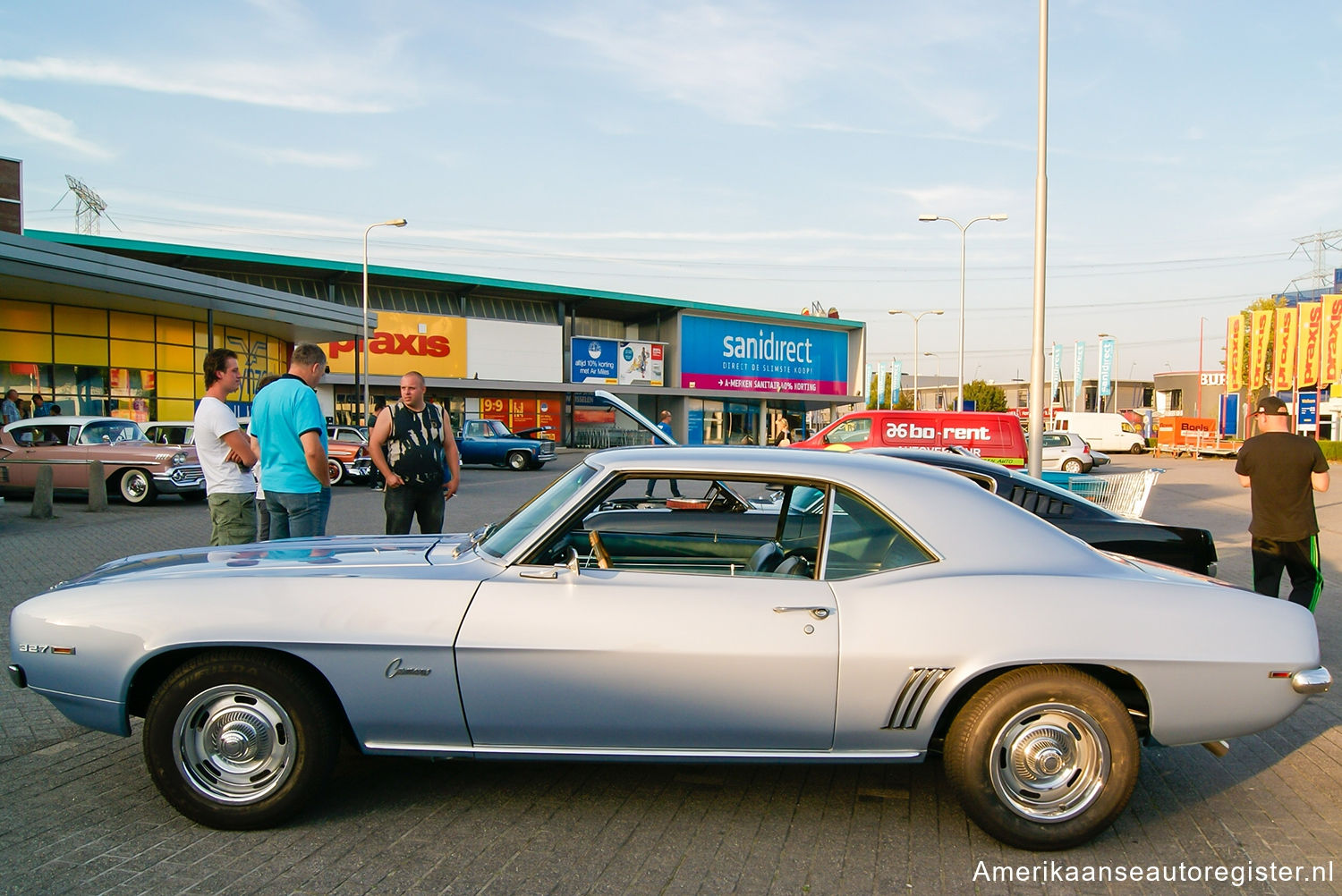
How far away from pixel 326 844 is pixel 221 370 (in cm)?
371

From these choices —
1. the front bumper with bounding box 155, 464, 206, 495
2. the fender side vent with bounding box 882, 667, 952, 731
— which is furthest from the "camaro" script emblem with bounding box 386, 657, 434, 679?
the front bumper with bounding box 155, 464, 206, 495

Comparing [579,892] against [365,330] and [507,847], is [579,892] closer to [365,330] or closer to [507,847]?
[507,847]

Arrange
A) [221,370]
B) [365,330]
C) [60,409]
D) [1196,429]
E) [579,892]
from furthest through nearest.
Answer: [1196,429]
[365,330]
[60,409]
[221,370]
[579,892]

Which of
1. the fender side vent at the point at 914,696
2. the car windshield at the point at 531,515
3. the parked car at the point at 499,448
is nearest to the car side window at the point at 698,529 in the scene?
the car windshield at the point at 531,515

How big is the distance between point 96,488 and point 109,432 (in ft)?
5.48

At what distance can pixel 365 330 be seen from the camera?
29469mm

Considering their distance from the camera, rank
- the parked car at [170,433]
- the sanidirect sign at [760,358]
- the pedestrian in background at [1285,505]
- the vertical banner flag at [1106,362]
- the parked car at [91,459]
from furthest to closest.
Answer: the vertical banner flag at [1106,362]
the sanidirect sign at [760,358]
the parked car at [170,433]
the parked car at [91,459]
the pedestrian in background at [1285,505]

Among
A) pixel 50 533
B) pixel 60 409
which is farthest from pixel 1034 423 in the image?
pixel 60 409

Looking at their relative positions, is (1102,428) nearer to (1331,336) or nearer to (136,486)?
(1331,336)

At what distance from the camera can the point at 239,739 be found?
10.3 feet

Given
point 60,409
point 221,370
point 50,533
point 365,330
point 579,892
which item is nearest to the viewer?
point 579,892

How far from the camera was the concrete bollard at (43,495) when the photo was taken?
12195mm

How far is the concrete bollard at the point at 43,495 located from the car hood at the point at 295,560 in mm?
10271

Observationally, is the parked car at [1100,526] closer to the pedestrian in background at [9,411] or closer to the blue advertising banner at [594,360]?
the pedestrian in background at [9,411]
